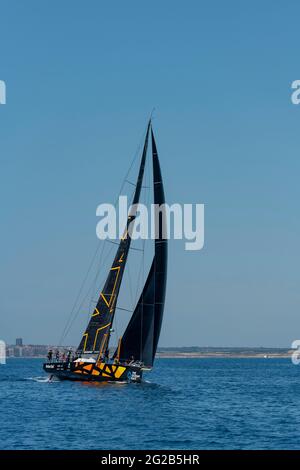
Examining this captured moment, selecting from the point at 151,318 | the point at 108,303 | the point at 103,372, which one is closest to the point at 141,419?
the point at 103,372

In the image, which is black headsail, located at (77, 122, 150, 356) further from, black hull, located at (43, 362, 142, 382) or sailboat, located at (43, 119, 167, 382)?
black hull, located at (43, 362, 142, 382)

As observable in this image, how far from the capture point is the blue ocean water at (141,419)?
139ft

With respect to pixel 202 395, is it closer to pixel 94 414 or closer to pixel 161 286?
pixel 161 286

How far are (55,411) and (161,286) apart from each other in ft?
71.6

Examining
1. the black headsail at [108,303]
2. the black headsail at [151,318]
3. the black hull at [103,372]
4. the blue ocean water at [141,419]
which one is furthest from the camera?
the black headsail at [108,303]

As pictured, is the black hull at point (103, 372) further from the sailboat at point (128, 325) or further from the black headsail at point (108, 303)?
the black headsail at point (108, 303)

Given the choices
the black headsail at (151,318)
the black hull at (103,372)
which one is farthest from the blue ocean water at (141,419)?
the black headsail at (151,318)

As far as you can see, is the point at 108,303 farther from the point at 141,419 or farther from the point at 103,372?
Answer: the point at 141,419

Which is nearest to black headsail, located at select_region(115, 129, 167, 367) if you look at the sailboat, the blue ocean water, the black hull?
the sailboat

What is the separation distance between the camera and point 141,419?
5119cm

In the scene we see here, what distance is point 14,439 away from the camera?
4253cm

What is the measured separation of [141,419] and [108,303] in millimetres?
25631
